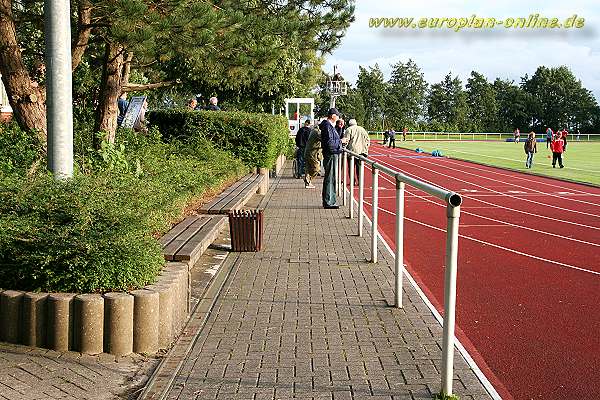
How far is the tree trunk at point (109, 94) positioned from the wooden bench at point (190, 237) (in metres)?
4.31

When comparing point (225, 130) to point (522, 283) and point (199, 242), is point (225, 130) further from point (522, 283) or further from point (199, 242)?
point (522, 283)

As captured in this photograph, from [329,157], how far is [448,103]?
120 meters

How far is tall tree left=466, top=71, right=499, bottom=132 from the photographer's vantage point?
Answer: 13238 centimetres

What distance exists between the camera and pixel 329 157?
1616 centimetres

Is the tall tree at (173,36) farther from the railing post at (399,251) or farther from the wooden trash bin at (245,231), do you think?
the railing post at (399,251)

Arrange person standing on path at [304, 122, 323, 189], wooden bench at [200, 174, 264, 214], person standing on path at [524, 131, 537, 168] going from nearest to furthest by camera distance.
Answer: wooden bench at [200, 174, 264, 214] → person standing on path at [304, 122, 323, 189] → person standing on path at [524, 131, 537, 168]

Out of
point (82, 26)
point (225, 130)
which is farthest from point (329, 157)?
point (82, 26)

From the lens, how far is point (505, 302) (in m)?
7.66

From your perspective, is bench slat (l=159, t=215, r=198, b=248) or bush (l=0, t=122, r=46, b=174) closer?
bench slat (l=159, t=215, r=198, b=248)

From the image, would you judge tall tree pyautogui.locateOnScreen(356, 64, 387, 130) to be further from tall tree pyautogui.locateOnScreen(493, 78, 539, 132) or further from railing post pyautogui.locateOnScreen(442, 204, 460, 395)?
railing post pyautogui.locateOnScreen(442, 204, 460, 395)

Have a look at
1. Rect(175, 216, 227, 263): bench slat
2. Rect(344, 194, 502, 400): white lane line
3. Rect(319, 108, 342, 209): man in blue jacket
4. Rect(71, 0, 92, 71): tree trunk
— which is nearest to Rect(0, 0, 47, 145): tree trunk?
Rect(71, 0, 92, 71): tree trunk

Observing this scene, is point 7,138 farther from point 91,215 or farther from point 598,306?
point 598,306

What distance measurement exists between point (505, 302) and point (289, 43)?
9.61 metres

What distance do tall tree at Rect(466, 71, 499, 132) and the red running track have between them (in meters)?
116
